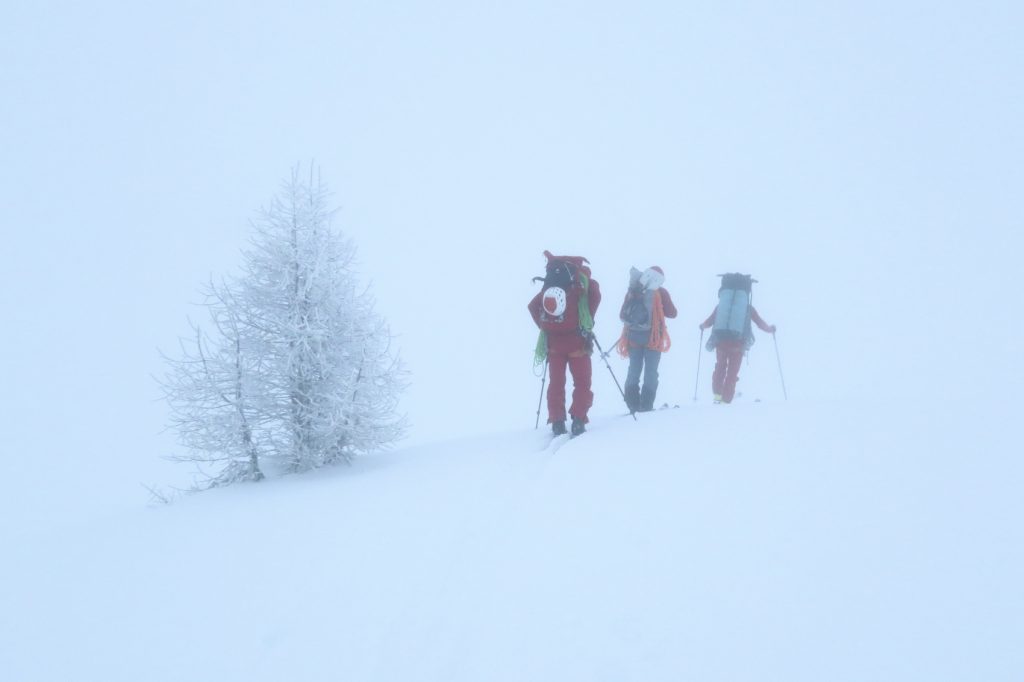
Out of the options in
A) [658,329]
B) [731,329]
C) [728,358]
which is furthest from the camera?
[728,358]

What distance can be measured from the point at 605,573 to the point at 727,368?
8161 millimetres

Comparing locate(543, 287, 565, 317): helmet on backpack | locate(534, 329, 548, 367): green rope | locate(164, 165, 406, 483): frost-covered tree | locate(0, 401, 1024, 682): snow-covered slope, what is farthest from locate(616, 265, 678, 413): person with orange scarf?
locate(164, 165, 406, 483): frost-covered tree

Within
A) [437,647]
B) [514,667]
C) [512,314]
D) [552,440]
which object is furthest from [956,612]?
[512,314]

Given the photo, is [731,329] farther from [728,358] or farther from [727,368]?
[727,368]

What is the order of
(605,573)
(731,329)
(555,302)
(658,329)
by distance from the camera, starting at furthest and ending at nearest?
(731,329) < (658,329) < (555,302) < (605,573)

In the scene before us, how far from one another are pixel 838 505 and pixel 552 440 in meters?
4.53

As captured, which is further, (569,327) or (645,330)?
(645,330)

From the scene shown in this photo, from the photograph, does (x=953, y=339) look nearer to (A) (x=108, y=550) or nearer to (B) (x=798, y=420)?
(B) (x=798, y=420)

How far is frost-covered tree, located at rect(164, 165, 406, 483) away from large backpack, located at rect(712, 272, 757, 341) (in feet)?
21.8

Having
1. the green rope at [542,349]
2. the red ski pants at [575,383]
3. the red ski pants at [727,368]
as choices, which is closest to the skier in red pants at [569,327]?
the red ski pants at [575,383]

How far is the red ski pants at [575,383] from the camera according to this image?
8898 millimetres

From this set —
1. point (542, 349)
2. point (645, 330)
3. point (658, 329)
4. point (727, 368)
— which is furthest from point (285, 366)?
point (727, 368)

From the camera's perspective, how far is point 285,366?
9.81 metres

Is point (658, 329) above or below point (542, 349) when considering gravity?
above
